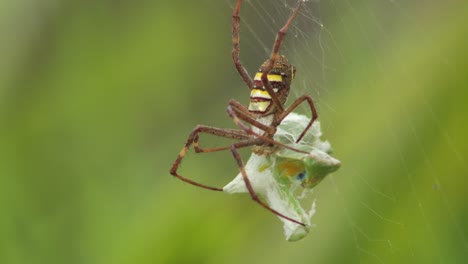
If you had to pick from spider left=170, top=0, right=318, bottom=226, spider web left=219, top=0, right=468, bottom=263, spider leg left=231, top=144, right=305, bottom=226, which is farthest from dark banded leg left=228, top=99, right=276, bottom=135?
spider web left=219, top=0, right=468, bottom=263

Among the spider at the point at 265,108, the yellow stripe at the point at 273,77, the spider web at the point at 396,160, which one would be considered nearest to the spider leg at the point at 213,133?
the spider at the point at 265,108

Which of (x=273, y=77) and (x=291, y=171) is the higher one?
(x=273, y=77)

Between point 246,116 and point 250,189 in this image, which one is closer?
point 250,189

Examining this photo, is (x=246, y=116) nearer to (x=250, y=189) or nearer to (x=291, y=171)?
(x=250, y=189)

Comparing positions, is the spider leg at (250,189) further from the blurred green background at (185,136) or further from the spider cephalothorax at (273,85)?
the spider cephalothorax at (273,85)

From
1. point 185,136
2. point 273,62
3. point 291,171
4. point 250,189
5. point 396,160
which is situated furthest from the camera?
point 185,136

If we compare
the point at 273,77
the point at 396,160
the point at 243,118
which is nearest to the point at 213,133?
the point at 243,118

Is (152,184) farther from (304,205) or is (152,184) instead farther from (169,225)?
(304,205)

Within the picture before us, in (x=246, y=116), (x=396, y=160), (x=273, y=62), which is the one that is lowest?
(x=396, y=160)
